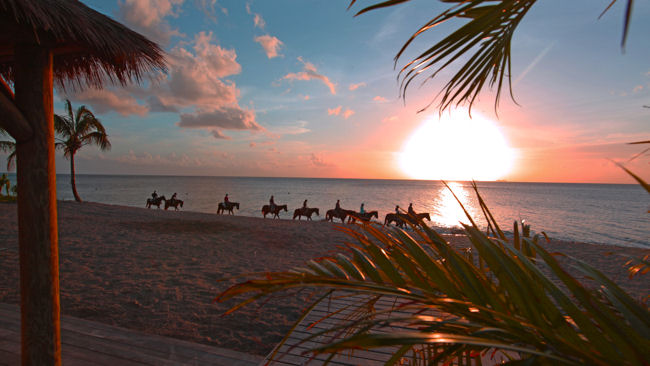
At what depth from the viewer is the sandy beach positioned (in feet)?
14.3

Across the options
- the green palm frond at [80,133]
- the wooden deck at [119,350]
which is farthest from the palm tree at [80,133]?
the wooden deck at [119,350]

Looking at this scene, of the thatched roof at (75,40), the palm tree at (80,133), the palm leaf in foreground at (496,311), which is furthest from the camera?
the palm tree at (80,133)

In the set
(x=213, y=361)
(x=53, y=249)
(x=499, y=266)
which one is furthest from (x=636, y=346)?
(x=53, y=249)

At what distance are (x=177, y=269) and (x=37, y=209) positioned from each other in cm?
494

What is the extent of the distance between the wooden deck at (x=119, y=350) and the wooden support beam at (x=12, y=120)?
2.17 m

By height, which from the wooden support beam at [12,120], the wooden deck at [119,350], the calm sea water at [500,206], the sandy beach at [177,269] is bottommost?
the calm sea water at [500,206]

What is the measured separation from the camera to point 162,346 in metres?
3.26

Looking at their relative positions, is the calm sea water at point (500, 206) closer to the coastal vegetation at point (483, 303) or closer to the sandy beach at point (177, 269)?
the sandy beach at point (177, 269)

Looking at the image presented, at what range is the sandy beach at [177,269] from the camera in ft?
14.3

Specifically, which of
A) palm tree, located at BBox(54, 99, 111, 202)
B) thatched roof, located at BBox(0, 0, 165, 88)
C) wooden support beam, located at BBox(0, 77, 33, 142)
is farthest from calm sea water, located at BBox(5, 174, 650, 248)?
wooden support beam, located at BBox(0, 77, 33, 142)

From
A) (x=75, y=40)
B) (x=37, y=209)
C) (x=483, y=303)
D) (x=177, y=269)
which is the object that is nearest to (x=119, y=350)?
(x=37, y=209)

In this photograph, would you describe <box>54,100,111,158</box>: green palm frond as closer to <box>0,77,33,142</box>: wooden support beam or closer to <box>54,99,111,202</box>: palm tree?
<box>54,99,111,202</box>: palm tree

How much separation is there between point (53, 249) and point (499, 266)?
10.8 feet

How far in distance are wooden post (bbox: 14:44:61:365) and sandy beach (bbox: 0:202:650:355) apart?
1562 mm
